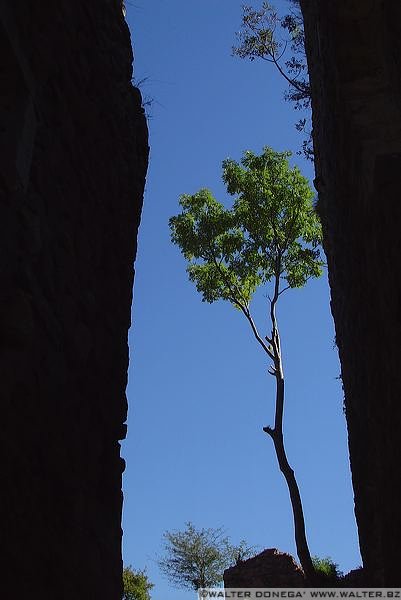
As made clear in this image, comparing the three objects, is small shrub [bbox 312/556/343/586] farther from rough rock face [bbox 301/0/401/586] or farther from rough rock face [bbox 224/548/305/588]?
rough rock face [bbox 301/0/401/586]

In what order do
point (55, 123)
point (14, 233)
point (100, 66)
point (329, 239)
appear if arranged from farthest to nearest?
1. point (329, 239)
2. point (100, 66)
3. point (55, 123)
4. point (14, 233)

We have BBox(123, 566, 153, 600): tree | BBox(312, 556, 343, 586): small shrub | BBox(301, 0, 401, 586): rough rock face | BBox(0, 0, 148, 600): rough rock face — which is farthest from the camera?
BBox(123, 566, 153, 600): tree

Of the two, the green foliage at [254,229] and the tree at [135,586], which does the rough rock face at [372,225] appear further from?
the tree at [135,586]

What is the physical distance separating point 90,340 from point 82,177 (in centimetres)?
97

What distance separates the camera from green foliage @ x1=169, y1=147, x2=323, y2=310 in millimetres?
15297

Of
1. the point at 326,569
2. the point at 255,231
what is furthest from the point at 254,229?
the point at 326,569

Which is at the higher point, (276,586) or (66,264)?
(66,264)

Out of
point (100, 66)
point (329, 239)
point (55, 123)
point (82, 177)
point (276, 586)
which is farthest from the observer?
point (276, 586)

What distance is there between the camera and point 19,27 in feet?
11.3

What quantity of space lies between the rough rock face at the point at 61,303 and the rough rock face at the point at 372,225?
1.64 m

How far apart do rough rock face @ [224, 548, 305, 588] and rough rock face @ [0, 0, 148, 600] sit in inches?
316

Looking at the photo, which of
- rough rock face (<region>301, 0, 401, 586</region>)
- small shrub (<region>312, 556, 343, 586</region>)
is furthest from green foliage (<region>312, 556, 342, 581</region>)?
rough rock face (<region>301, 0, 401, 586</region>)

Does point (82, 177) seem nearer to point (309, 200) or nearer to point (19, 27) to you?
point (19, 27)

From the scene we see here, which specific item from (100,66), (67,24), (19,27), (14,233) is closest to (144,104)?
(100,66)
